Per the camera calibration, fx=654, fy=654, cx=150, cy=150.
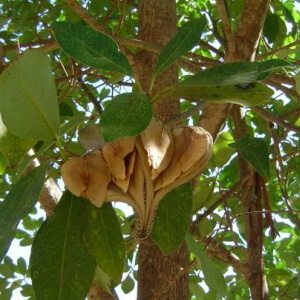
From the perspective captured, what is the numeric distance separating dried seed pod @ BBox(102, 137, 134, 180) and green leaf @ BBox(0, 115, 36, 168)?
13.7 inches

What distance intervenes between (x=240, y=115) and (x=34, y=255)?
116cm

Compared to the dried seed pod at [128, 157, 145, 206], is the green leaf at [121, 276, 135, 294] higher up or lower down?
higher up

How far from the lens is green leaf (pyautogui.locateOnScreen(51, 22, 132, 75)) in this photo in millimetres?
1071

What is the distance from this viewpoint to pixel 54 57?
3045 millimetres

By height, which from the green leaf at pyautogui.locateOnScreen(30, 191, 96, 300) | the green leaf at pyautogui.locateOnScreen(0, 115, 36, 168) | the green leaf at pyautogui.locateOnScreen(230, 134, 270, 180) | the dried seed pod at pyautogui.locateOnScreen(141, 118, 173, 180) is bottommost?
the green leaf at pyautogui.locateOnScreen(30, 191, 96, 300)

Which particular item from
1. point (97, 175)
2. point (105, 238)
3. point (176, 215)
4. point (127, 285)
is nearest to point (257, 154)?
point (176, 215)

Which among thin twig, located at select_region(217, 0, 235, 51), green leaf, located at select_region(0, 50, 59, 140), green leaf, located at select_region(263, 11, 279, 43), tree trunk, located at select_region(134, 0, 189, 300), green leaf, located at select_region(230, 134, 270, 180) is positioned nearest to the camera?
green leaf, located at select_region(0, 50, 59, 140)

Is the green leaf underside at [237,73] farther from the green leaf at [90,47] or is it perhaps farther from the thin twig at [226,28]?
the thin twig at [226,28]

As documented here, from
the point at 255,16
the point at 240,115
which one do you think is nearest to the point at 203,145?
the point at 255,16

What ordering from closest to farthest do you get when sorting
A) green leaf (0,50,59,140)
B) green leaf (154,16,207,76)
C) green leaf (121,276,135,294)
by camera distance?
green leaf (0,50,59,140) → green leaf (154,16,207,76) → green leaf (121,276,135,294)

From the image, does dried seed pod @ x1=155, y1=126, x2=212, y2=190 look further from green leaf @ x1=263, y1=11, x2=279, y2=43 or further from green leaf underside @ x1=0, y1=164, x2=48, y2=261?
green leaf @ x1=263, y1=11, x2=279, y2=43

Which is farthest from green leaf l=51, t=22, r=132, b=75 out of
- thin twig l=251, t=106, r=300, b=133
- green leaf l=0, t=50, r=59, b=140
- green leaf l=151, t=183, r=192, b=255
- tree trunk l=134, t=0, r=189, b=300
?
thin twig l=251, t=106, r=300, b=133

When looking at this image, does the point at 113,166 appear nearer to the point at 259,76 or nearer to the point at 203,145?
the point at 203,145

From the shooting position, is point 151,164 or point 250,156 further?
point 250,156
